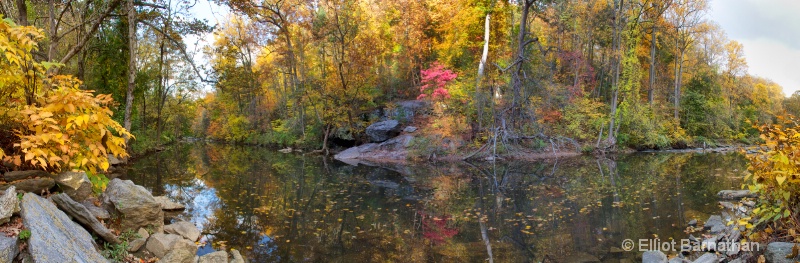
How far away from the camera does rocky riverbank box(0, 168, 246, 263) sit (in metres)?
2.62

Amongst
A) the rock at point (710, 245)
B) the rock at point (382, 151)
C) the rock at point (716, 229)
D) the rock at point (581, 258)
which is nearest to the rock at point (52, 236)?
the rock at point (581, 258)

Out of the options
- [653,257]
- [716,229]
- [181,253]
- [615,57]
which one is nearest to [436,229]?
[653,257]

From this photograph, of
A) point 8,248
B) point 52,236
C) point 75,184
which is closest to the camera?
point 8,248

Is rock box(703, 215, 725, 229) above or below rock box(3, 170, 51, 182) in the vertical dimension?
below

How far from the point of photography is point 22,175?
358 cm

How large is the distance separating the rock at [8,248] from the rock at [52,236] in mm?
89

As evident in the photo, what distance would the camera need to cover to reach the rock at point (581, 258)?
15.3 feet

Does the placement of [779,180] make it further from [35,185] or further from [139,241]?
[35,185]

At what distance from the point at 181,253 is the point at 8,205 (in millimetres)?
1670

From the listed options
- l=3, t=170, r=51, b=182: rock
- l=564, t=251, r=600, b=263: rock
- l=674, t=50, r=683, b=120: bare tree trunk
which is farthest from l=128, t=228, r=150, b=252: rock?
l=674, t=50, r=683, b=120: bare tree trunk

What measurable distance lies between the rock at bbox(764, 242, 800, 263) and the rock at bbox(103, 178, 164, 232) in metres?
6.28

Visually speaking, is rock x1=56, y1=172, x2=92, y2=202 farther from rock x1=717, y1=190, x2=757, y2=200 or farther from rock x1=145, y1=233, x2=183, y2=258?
rock x1=717, y1=190, x2=757, y2=200

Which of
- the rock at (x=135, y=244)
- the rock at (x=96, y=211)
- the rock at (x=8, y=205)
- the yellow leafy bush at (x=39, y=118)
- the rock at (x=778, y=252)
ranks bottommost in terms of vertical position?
the rock at (x=135, y=244)

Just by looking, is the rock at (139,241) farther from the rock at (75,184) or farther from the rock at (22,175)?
the rock at (22,175)
